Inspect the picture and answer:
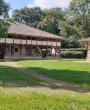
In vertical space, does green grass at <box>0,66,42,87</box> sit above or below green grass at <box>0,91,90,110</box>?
below

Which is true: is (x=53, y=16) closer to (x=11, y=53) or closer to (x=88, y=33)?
(x=88, y=33)

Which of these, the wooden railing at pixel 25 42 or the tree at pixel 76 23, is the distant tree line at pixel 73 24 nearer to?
the tree at pixel 76 23

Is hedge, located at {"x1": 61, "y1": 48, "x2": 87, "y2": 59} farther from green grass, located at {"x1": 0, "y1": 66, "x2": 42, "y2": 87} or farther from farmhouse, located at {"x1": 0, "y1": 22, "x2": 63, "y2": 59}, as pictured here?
green grass, located at {"x1": 0, "y1": 66, "x2": 42, "y2": 87}

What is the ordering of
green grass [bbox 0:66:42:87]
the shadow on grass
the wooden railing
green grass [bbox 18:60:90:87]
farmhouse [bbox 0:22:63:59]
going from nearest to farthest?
the shadow on grass
green grass [bbox 0:66:42:87]
green grass [bbox 18:60:90:87]
the wooden railing
farmhouse [bbox 0:22:63:59]

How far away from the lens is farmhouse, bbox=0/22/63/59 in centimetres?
5597

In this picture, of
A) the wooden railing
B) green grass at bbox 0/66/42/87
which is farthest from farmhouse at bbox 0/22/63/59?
green grass at bbox 0/66/42/87

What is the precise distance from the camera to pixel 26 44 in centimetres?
5922

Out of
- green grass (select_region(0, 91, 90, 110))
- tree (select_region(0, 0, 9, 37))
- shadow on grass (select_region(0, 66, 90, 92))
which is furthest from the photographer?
tree (select_region(0, 0, 9, 37))

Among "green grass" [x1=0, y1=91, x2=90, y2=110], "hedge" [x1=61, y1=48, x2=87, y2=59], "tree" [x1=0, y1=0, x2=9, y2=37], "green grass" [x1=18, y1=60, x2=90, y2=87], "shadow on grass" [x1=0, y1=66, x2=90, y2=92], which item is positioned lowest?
"hedge" [x1=61, y1=48, x2=87, y2=59]

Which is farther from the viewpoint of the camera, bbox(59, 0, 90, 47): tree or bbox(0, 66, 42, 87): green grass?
bbox(59, 0, 90, 47): tree

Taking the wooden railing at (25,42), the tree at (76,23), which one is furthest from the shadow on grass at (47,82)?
the tree at (76,23)

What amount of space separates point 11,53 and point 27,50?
4.17m

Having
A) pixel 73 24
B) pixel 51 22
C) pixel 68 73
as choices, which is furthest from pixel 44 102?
pixel 51 22

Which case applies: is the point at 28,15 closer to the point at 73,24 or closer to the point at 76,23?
the point at 73,24
